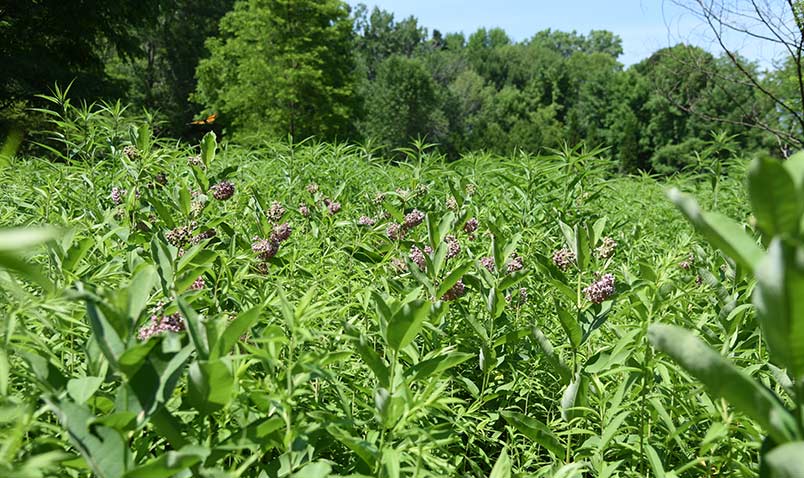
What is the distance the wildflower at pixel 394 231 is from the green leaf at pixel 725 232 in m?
1.68

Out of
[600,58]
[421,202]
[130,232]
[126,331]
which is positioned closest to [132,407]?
[126,331]

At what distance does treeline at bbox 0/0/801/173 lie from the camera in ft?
48.4

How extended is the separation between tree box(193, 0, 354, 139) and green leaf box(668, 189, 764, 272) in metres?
24.0

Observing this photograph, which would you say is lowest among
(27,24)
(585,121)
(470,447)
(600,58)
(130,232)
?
(470,447)

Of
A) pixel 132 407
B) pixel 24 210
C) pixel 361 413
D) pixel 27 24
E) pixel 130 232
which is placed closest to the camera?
pixel 132 407

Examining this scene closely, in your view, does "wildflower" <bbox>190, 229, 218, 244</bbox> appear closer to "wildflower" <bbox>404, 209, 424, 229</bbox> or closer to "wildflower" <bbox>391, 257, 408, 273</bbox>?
"wildflower" <bbox>391, 257, 408, 273</bbox>

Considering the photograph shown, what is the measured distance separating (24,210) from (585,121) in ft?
213

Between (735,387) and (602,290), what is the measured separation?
3.30 ft

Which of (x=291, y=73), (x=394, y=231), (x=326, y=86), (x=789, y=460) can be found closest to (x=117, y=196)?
(x=394, y=231)

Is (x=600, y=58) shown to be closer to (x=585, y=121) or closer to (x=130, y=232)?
(x=585, y=121)

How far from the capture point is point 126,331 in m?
0.92

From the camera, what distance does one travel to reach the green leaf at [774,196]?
2.11 feet

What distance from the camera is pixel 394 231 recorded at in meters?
2.41

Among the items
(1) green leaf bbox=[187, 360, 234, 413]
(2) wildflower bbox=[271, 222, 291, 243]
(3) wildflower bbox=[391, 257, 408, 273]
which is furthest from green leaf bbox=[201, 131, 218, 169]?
(1) green leaf bbox=[187, 360, 234, 413]
